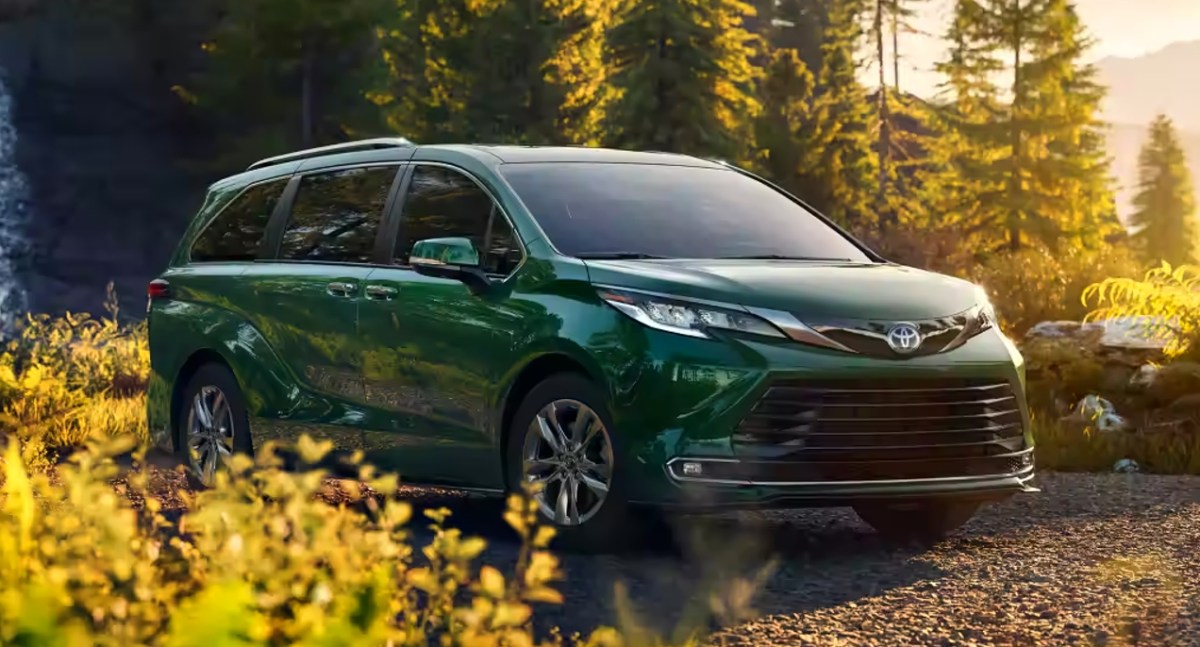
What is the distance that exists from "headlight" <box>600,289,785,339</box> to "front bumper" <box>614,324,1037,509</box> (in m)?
0.05

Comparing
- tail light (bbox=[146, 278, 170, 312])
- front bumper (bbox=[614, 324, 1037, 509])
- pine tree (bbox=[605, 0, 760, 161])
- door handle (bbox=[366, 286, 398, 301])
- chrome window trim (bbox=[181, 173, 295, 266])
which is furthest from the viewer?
pine tree (bbox=[605, 0, 760, 161])

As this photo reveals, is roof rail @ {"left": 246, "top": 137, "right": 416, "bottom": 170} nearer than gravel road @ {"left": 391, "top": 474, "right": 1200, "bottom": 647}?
No

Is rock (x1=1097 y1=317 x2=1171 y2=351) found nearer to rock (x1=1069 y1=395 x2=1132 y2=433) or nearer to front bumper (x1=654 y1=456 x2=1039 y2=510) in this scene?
rock (x1=1069 y1=395 x2=1132 y2=433)

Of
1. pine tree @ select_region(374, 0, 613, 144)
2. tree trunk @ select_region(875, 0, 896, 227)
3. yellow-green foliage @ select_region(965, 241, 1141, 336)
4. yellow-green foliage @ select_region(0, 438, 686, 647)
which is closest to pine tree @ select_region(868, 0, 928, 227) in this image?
tree trunk @ select_region(875, 0, 896, 227)

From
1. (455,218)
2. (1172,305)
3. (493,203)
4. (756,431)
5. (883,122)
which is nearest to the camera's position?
(756,431)

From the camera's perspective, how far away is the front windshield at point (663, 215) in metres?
7.51

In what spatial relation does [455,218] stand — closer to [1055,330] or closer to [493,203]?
[493,203]

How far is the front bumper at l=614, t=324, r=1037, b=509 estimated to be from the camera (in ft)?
21.5

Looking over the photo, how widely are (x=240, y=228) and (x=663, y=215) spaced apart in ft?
9.39

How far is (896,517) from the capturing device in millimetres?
7883

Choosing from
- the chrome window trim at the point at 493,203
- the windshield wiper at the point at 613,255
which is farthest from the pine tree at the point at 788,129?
the windshield wiper at the point at 613,255

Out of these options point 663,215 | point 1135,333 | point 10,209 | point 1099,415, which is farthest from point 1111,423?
point 10,209

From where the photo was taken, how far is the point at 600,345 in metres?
6.75

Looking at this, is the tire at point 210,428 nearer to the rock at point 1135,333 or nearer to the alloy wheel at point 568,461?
the alloy wheel at point 568,461
